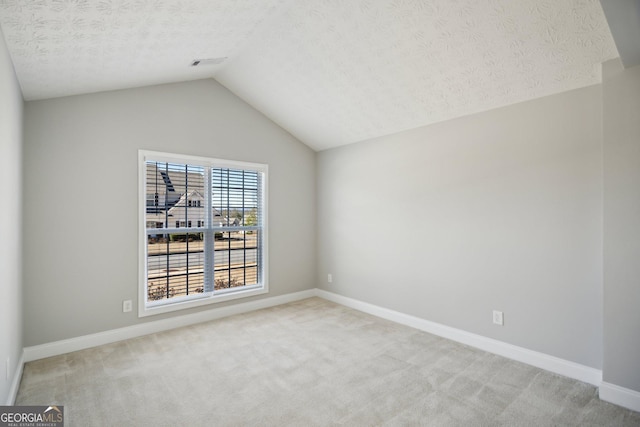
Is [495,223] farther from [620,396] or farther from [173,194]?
[173,194]

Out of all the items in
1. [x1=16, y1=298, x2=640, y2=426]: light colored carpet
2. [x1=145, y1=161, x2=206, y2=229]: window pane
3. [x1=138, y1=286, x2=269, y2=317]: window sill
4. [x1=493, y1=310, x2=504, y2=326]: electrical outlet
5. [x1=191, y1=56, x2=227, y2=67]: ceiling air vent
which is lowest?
[x1=16, y1=298, x2=640, y2=426]: light colored carpet

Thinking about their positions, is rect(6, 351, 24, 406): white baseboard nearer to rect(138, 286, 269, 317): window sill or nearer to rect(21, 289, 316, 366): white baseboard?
rect(21, 289, 316, 366): white baseboard

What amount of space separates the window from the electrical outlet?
9.46 ft

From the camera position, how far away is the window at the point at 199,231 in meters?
3.72

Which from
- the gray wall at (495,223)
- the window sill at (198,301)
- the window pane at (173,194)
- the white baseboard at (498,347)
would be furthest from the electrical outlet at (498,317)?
the window pane at (173,194)

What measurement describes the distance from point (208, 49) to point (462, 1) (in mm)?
Answer: 2248

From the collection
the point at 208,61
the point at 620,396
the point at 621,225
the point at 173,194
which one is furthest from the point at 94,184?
the point at 620,396

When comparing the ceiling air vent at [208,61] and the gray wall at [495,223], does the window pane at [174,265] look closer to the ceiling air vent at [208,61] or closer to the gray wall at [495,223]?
the ceiling air vent at [208,61]

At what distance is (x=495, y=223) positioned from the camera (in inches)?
122

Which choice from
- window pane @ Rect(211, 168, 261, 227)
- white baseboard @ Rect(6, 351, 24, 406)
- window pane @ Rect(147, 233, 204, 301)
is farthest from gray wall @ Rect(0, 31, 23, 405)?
window pane @ Rect(211, 168, 261, 227)

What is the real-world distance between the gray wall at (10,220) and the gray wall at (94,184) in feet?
0.81

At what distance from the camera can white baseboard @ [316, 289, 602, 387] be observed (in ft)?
8.38

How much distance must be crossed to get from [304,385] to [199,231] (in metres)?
2.39

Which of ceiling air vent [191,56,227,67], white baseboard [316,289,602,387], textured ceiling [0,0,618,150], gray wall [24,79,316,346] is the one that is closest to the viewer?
textured ceiling [0,0,618,150]
